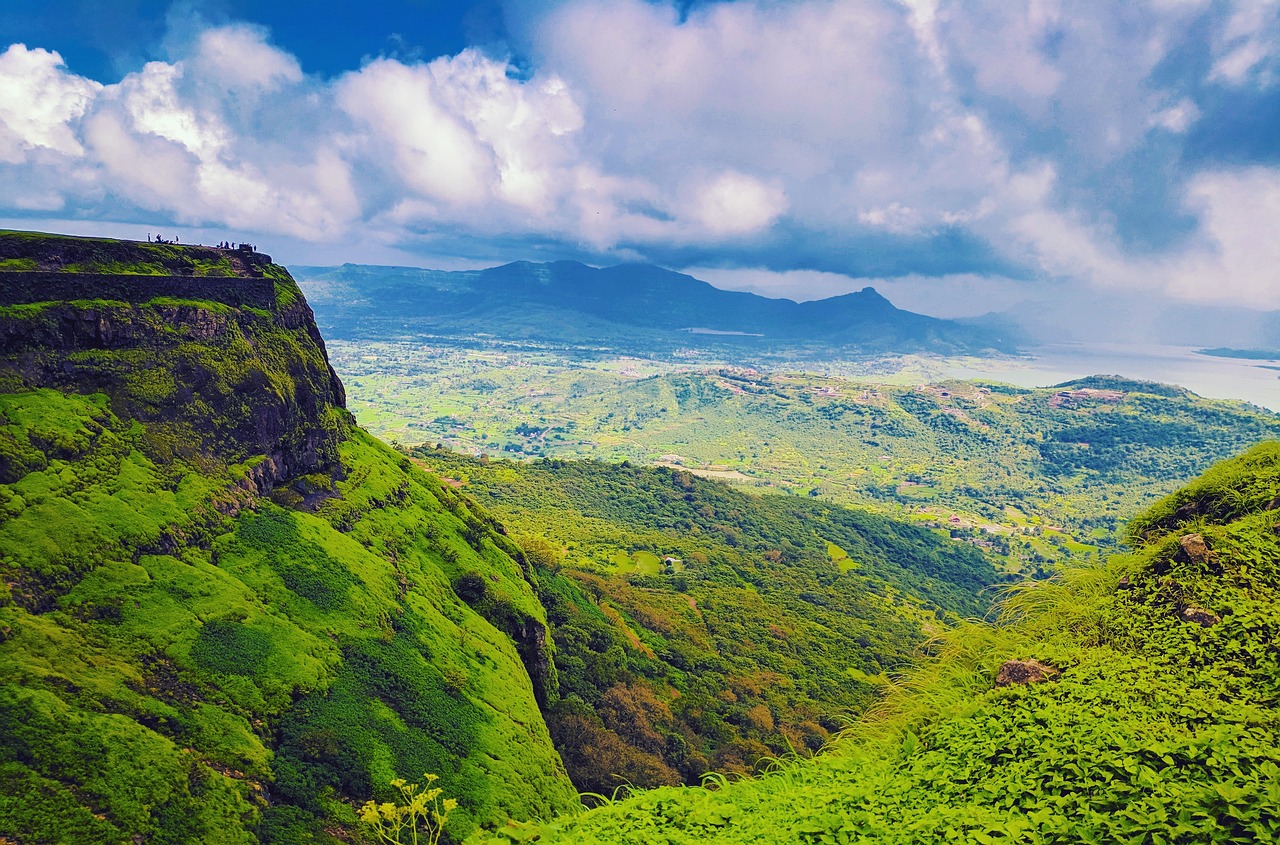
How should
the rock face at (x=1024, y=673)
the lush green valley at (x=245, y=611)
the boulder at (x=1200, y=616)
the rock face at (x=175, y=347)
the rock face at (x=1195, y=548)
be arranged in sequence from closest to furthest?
the boulder at (x=1200, y=616)
the rock face at (x=1024, y=673)
the rock face at (x=1195, y=548)
the lush green valley at (x=245, y=611)
the rock face at (x=175, y=347)

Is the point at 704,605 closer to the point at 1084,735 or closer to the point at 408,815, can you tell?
the point at 408,815

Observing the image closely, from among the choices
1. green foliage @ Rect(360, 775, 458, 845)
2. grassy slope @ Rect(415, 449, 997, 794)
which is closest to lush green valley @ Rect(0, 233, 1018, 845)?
grassy slope @ Rect(415, 449, 997, 794)

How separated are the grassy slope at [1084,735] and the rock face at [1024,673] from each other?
0.72 ft

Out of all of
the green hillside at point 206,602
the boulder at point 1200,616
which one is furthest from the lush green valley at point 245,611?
the boulder at point 1200,616

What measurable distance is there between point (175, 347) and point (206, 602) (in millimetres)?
10760

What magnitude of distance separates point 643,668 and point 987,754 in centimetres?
4008

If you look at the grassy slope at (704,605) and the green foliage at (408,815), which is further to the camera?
the grassy slope at (704,605)

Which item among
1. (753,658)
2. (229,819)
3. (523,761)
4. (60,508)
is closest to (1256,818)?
(229,819)

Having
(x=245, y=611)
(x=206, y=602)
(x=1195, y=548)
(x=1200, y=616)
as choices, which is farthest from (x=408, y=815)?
(x=1195, y=548)

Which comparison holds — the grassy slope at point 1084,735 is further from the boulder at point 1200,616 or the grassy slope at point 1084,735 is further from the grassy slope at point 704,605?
the grassy slope at point 704,605

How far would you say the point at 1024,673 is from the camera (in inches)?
370

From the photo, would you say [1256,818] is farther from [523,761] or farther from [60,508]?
[60,508]

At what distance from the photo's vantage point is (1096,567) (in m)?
12.0

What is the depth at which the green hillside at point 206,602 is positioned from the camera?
48.5 ft
